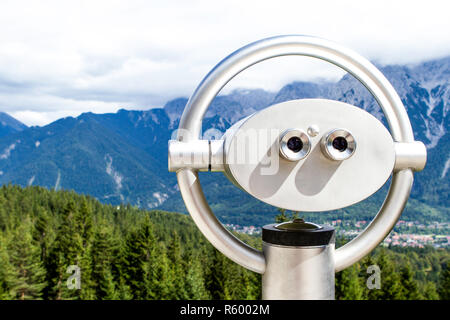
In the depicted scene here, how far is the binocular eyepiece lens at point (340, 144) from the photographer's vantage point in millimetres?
1667

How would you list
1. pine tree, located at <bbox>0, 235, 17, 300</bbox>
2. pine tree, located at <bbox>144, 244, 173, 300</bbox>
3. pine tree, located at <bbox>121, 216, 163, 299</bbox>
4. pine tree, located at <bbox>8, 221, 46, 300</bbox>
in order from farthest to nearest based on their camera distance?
pine tree, located at <bbox>121, 216, 163, 299</bbox>, pine tree, located at <bbox>144, 244, 173, 300</bbox>, pine tree, located at <bbox>8, 221, 46, 300</bbox>, pine tree, located at <bbox>0, 235, 17, 300</bbox>

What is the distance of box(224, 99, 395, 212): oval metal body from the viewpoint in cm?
165

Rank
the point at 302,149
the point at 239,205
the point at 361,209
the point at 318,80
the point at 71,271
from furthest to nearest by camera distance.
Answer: the point at 239,205 < the point at 318,80 < the point at 361,209 < the point at 71,271 < the point at 302,149

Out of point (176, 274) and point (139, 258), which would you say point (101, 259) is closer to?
point (139, 258)

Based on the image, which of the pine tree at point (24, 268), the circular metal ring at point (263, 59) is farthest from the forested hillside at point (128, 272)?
the circular metal ring at point (263, 59)

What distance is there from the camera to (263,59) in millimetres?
1891

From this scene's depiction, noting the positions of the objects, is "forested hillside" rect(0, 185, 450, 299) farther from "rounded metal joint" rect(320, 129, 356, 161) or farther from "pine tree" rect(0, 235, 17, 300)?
"rounded metal joint" rect(320, 129, 356, 161)

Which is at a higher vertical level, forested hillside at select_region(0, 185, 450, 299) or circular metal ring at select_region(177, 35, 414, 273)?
circular metal ring at select_region(177, 35, 414, 273)

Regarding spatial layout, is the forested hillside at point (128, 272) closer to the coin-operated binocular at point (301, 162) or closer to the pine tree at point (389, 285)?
the pine tree at point (389, 285)

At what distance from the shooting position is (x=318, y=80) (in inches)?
6211

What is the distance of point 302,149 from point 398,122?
23.3 inches

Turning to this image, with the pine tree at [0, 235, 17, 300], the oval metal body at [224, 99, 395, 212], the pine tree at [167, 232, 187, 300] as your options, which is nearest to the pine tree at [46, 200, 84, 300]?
the pine tree at [0, 235, 17, 300]
